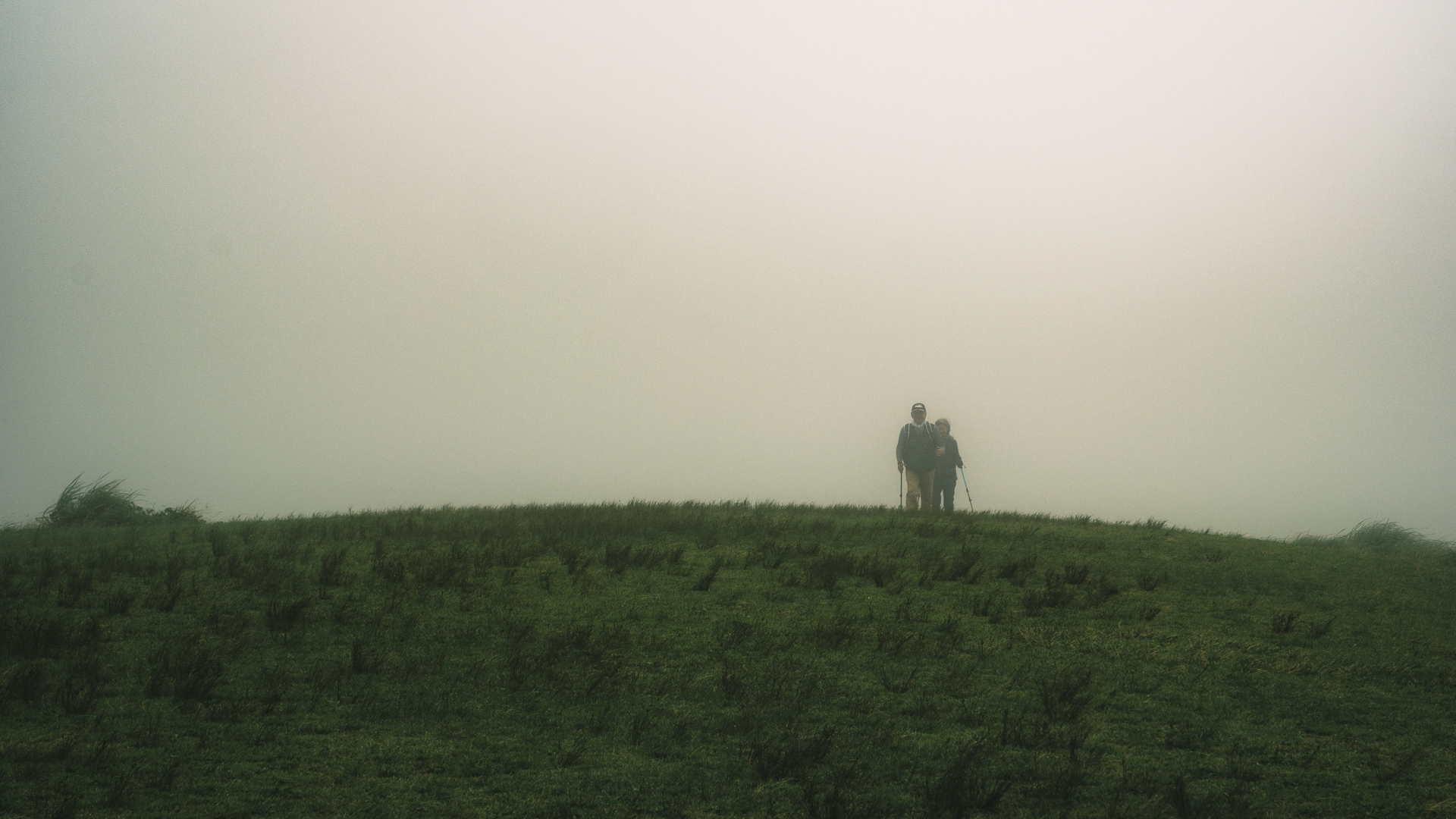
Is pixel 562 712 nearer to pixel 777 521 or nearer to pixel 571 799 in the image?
pixel 571 799

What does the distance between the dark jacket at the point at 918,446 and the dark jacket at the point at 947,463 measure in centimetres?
84

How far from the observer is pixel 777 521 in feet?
50.8

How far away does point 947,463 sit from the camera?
67.4ft

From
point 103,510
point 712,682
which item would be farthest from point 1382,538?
point 103,510

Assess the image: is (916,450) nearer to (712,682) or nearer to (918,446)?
(918,446)

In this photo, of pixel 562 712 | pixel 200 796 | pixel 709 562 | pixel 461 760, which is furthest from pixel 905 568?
pixel 200 796

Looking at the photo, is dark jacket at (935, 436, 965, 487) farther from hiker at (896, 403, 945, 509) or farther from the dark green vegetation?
the dark green vegetation

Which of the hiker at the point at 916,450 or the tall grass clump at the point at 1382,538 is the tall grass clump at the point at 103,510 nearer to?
the hiker at the point at 916,450

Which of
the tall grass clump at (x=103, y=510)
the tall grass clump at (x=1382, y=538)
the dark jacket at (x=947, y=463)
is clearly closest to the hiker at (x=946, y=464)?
the dark jacket at (x=947, y=463)

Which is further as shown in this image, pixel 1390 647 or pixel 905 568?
pixel 905 568

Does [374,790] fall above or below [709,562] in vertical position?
below

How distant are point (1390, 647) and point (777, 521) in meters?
8.56

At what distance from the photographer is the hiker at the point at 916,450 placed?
758 inches

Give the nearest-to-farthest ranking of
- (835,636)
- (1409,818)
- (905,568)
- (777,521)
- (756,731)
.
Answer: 1. (1409,818)
2. (756,731)
3. (835,636)
4. (905,568)
5. (777,521)
